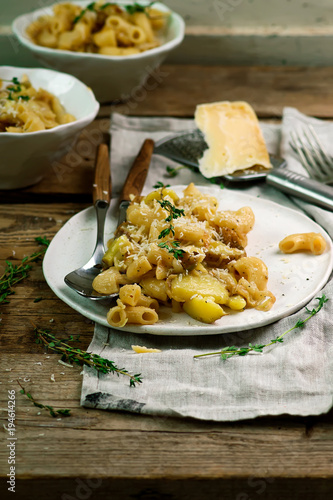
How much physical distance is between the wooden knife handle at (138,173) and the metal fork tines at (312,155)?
0.56 meters

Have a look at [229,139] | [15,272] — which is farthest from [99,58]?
[15,272]

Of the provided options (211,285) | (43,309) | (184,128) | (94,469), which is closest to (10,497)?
(94,469)

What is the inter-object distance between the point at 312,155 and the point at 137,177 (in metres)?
0.67

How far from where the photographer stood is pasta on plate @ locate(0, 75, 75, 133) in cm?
194

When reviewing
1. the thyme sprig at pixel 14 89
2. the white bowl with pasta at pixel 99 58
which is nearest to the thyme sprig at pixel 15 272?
the thyme sprig at pixel 14 89

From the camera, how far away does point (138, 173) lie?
2.03 m

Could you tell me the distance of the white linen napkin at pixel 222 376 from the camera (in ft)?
4.09

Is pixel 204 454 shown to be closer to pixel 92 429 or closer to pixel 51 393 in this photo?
pixel 92 429

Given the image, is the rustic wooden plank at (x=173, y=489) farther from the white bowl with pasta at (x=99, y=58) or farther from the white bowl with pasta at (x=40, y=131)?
the white bowl with pasta at (x=99, y=58)

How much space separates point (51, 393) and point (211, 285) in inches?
18.3

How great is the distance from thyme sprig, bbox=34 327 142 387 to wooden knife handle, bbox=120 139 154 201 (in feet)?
1.93

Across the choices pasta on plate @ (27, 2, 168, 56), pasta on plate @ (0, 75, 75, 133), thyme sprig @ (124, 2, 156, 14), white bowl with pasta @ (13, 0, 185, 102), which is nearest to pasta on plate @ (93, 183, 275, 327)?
pasta on plate @ (0, 75, 75, 133)

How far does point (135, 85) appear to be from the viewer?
2648mm

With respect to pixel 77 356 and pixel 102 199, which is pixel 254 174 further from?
pixel 77 356
